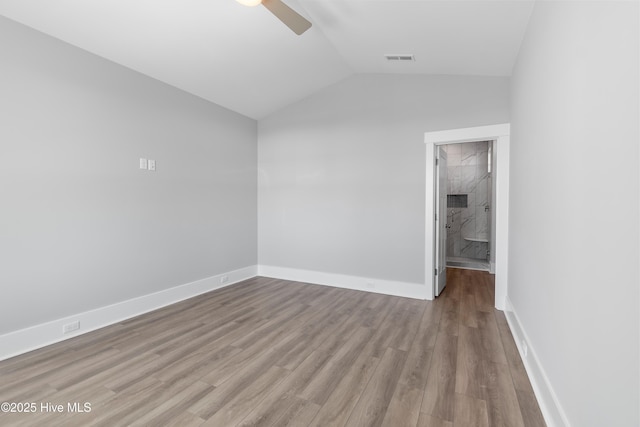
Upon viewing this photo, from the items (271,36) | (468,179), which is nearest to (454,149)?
(468,179)

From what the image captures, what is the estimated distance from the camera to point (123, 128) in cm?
311

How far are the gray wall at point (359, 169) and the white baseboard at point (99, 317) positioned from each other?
4.58 feet

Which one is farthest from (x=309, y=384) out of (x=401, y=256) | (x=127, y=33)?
(x=127, y=33)

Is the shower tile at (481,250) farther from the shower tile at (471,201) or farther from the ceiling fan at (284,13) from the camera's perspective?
the ceiling fan at (284,13)

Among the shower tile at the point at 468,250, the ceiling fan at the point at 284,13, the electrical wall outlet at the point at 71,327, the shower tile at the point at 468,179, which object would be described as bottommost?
the electrical wall outlet at the point at 71,327

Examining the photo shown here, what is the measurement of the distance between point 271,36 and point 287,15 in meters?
1.07

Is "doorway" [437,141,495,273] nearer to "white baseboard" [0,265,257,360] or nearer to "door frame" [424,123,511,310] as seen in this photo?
"door frame" [424,123,511,310]

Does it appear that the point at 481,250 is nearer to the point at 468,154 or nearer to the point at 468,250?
the point at 468,250

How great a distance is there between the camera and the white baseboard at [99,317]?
2363 mm

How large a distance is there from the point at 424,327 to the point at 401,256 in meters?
1.18

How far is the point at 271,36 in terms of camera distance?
3.05 meters

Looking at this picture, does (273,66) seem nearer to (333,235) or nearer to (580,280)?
(333,235)

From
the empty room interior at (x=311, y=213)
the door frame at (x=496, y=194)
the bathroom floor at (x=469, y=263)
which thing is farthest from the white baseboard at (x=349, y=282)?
the bathroom floor at (x=469, y=263)

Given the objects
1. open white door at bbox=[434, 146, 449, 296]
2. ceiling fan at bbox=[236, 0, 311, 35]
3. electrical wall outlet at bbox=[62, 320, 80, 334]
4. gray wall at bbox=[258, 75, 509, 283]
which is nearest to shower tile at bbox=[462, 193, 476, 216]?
open white door at bbox=[434, 146, 449, 296]
